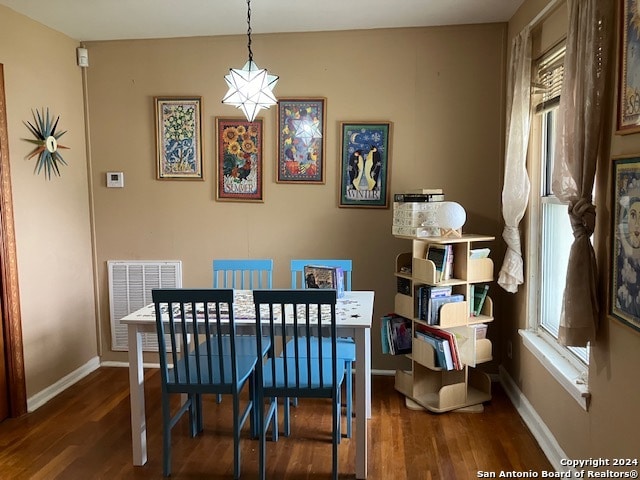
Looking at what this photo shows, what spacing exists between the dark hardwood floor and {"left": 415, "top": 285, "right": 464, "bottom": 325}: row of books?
0.61 meters

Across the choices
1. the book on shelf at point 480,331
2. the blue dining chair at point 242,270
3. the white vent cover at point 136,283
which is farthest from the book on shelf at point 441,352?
the white vent cover at point 136,283

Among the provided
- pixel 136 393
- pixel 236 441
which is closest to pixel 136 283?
pixel 136 393

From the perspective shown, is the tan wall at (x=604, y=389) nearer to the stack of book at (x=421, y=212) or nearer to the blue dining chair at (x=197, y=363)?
the stack of book at (x=421, y=212)

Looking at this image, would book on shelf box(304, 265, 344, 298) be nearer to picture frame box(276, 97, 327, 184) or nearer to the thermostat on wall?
picture frame box(276, 97, 327, 184)

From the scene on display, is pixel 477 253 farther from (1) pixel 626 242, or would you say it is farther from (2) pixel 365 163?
(1) pixel 626 242

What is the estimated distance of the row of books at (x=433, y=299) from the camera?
9.83 feet

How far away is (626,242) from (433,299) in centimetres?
134

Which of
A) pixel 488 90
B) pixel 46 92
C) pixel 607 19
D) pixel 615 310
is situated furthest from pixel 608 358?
pixel 46 92

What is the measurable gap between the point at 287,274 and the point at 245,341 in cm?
88

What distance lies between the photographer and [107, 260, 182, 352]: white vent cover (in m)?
3.80

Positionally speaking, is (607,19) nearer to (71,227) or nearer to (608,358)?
(608,358)

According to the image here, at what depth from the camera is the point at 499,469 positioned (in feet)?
8.02

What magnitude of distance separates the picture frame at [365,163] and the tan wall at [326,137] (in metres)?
0.06

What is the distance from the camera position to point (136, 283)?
12.6 ft
